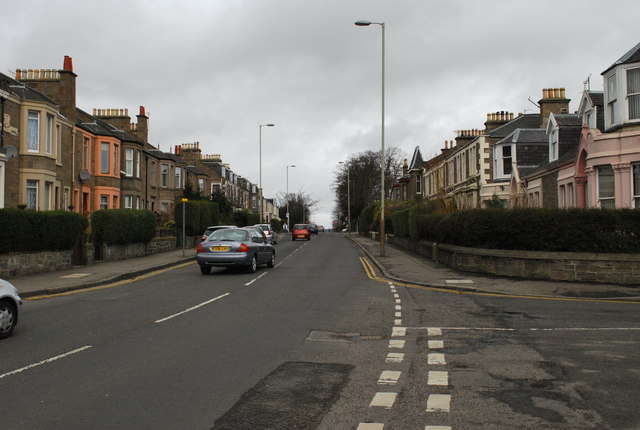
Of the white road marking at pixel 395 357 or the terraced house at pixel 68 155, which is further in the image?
the terraced house at pixel 68 155

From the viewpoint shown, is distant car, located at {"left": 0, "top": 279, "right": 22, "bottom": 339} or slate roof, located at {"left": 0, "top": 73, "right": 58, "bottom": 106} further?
slate roof, located at {"left": 0, "top": 73, "right": 58, "bottom": 106}

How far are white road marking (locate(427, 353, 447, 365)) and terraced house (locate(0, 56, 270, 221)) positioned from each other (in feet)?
52.7

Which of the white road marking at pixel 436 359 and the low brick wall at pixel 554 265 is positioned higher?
the low brick wall at pixel 554 265

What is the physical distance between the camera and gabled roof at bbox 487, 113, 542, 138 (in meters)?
35.9

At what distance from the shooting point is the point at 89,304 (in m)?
12.5

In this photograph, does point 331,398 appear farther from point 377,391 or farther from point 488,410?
point 488,410

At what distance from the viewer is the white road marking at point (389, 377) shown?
20.2 ft

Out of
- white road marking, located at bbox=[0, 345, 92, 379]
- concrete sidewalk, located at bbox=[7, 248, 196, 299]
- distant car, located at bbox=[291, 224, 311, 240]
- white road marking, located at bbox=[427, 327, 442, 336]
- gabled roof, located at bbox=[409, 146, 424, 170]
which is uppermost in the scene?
gabled roof, located at bbox=[409, 146, 424, 170]

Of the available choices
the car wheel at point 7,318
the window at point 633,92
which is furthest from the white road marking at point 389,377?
the window at point 633,92

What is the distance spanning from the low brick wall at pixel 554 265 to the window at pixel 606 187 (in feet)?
15.9

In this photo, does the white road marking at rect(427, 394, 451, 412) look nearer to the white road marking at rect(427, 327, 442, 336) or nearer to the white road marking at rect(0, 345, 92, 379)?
the white road marking at rect(427, 327, 442, 336)

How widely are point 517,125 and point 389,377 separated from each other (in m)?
34.2

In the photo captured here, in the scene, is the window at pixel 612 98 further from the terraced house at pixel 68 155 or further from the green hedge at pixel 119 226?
the terraced house at pixel 68 155

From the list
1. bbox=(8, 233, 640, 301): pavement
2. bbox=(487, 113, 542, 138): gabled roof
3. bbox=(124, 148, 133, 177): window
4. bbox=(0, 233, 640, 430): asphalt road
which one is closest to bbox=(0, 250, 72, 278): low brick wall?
bbox=(8, 233, 640, 301): pavement
